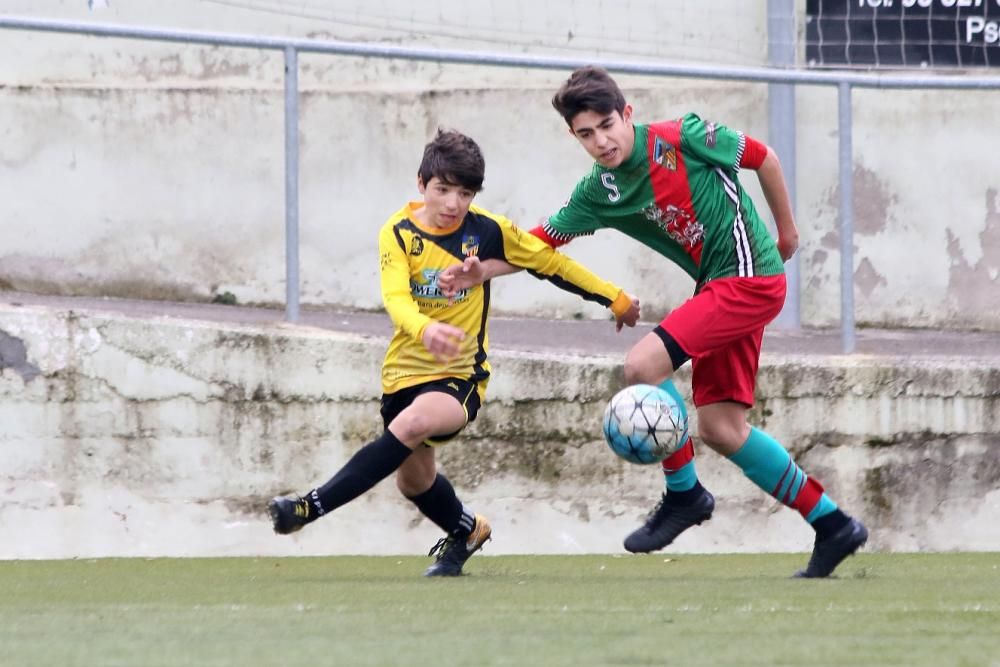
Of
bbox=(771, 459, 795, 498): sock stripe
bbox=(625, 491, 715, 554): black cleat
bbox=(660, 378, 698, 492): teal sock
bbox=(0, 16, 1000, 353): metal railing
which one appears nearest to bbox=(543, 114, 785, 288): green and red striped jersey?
bbox=(660, 378, 698, 492): teal sock

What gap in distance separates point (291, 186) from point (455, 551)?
2107mm

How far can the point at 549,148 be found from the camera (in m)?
8.08

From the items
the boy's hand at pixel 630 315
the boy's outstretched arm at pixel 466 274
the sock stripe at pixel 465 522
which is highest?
the boy's outstretched arm at pixel 466 274

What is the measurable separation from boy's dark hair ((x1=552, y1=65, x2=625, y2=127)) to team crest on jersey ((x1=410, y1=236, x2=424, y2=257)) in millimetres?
636

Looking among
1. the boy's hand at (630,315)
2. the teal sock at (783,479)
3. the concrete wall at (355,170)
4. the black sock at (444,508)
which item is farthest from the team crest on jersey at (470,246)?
the concrete wall at (355,170)

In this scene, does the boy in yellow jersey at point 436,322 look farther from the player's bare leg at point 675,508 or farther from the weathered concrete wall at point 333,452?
the weathered concrete wall at point 333,452

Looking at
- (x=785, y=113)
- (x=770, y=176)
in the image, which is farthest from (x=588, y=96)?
(x=785, y=113)

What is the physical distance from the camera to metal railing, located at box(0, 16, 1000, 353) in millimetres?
7234

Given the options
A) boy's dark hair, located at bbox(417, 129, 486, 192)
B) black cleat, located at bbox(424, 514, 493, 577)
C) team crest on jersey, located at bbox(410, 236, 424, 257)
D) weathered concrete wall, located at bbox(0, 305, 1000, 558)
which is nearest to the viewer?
boy's dark hair, located at bbox(417, 129, 486, 192)

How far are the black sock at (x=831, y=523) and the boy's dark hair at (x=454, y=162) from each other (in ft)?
5.03

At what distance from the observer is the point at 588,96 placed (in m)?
5.29

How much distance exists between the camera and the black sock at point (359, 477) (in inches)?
213

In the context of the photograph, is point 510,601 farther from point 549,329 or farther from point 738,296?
point 549,329

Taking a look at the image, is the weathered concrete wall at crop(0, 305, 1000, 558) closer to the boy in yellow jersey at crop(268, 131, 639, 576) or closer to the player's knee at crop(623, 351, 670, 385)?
the boy in yellow jersey at crop(268, 131, 639, 576)
